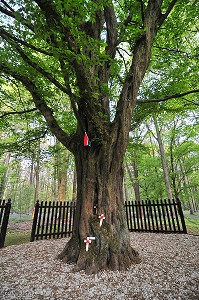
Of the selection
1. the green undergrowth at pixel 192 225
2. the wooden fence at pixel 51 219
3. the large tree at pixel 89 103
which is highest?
the large tree at pixel 89 103

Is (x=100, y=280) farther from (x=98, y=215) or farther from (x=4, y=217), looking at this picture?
(x=4, y=217)

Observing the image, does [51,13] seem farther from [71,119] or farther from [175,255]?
[175,255]

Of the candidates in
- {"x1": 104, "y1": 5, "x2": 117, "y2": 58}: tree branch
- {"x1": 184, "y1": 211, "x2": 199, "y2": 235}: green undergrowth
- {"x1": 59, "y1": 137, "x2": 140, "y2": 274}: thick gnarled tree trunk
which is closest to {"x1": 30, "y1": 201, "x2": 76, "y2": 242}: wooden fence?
{"x1": 59, "y1": 137, "x2": 140, "y2": 274}: thick gnarled tree trunk

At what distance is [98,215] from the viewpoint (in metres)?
3.04

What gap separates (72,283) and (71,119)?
510 centimetres

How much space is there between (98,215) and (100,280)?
97cm

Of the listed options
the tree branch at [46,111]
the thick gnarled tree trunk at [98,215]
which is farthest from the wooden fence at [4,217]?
the tree branch at [46,111]

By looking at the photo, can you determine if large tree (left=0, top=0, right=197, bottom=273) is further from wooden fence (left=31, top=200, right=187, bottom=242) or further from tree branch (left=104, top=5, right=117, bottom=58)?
wooden fence (left=31, top=200, right=187, bottom=242)

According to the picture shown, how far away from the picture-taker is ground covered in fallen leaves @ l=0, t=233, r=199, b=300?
201 cm

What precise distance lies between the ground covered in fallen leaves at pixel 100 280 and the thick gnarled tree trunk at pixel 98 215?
19cm

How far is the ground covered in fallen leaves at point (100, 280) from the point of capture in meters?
2.01

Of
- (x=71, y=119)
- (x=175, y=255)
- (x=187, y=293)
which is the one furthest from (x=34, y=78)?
(x=175, y=255)

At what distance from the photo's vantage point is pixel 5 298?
1923 mm

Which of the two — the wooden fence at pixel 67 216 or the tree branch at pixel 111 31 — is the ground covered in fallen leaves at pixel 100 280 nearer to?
the wooden fence at pixel 67 216
